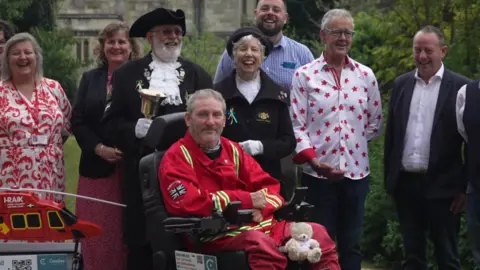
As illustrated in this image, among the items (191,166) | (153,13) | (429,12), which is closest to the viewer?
(191,166)

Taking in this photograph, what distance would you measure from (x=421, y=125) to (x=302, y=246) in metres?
2.04

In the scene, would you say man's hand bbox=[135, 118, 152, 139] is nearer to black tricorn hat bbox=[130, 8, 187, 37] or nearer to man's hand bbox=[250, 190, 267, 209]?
black tricorn hat bbox=[130, 8, 187, 37]

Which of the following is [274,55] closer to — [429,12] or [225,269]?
[225,269]

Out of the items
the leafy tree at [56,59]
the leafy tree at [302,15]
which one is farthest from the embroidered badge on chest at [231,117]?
the leafy tree at [302,15]

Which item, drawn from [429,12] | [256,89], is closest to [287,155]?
[256,89]

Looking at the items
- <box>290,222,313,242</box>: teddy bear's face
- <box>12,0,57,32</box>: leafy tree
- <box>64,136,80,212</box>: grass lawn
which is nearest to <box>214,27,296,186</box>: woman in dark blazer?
<box>290,222,313,242</box>: teddy bear's face

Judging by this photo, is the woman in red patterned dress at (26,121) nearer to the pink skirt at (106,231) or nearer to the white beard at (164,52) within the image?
the pink skirt at (106,231)

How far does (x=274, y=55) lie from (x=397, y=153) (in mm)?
1403

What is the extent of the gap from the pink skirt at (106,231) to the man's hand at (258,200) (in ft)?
6.01

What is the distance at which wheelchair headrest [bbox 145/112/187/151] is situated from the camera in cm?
809

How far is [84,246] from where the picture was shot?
939 centimetres

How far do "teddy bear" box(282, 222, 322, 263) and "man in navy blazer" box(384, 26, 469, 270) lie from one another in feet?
5.60

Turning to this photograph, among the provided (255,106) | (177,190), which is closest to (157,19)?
(255,106)

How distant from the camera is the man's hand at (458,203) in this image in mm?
8820
